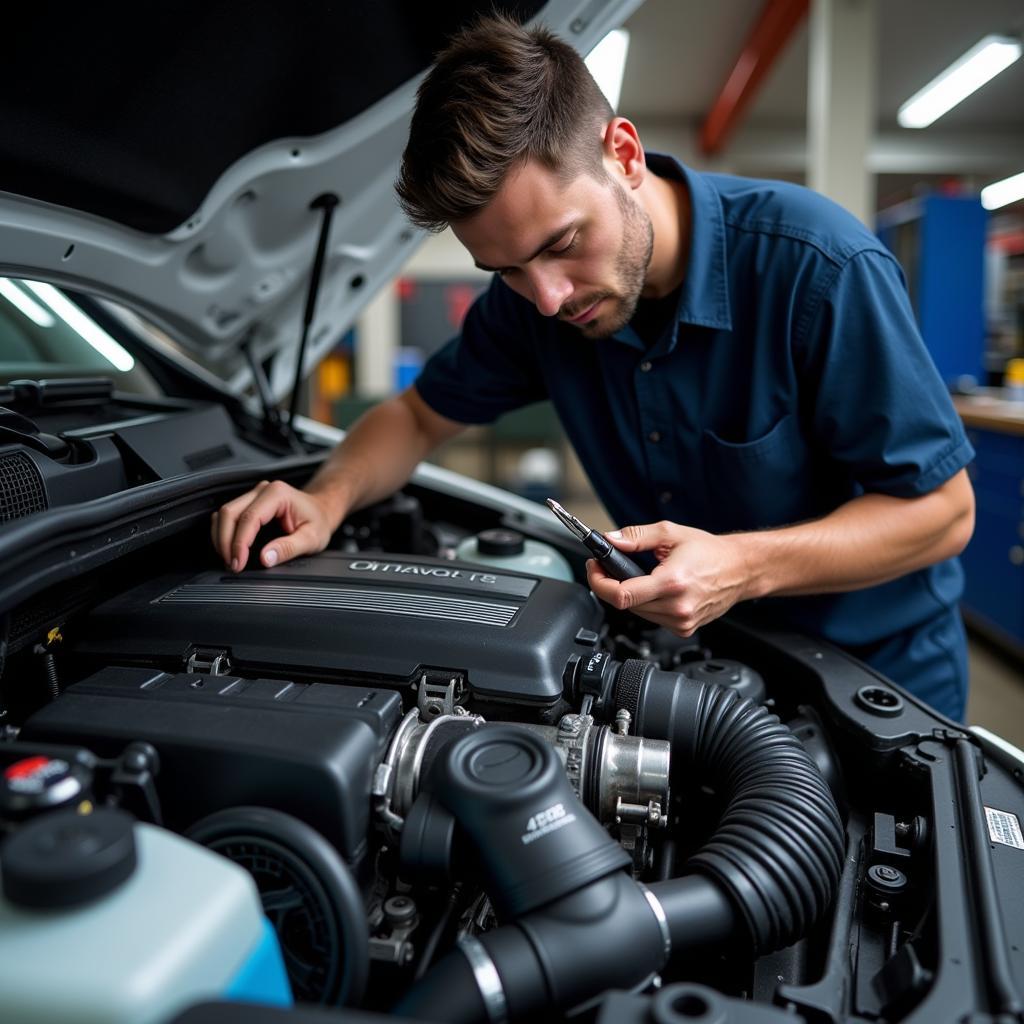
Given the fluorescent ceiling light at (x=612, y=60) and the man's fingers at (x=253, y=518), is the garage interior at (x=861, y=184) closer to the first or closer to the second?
the fluorescent ceiling light at (x=612, y=60)

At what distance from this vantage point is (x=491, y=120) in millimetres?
999

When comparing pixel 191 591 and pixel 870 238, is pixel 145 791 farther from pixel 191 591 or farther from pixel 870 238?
pixel 870 238

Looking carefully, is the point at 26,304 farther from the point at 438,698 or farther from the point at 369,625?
the point at 438,698

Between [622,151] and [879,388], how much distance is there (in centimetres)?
46

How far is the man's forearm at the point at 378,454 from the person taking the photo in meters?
1.38

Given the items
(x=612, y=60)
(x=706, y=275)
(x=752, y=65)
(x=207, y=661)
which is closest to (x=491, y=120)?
(x=706, y=275)

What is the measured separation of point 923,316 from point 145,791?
4980 mm

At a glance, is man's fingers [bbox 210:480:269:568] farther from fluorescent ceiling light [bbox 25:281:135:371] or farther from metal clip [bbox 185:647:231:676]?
fluorescent ceiling light [bbox 25:281:135:371]

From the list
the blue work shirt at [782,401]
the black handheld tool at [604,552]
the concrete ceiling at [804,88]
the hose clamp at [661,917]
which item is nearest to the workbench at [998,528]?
the blue work shirt at [782,401]

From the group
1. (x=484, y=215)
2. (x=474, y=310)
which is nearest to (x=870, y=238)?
(x=484, y=215)

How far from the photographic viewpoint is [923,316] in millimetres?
4766

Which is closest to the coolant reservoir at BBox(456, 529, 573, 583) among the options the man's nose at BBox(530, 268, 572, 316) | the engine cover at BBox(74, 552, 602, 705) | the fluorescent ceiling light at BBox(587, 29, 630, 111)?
the engine cover at BBox(74, 552, 602, 705)

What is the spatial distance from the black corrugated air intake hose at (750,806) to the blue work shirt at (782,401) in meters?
0.42

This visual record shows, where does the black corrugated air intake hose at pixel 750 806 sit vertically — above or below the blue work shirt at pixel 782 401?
below
